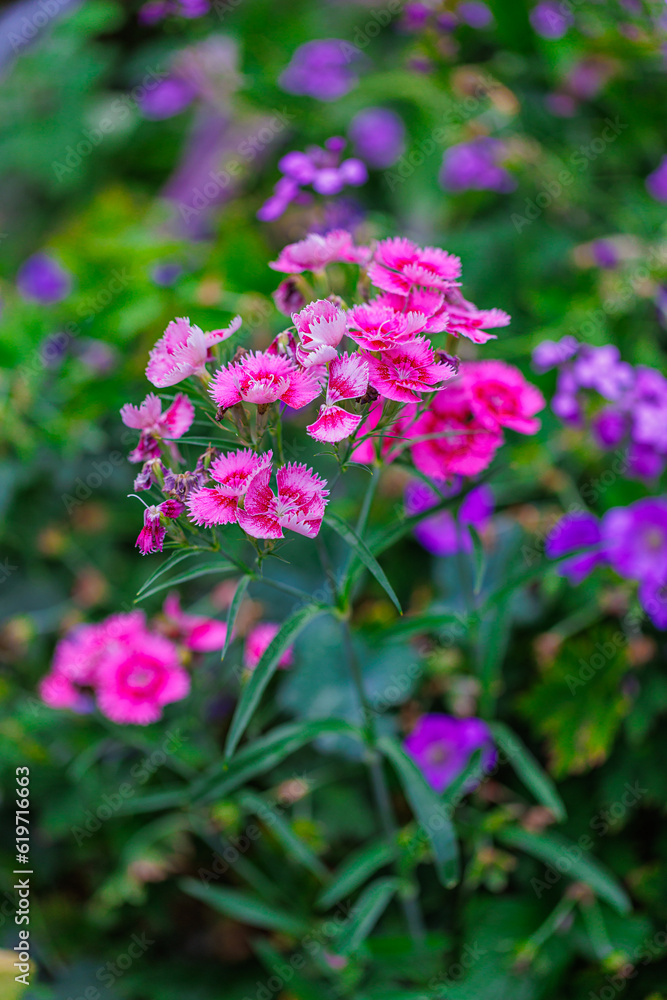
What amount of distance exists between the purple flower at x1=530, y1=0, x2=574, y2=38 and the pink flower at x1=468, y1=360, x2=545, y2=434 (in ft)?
4.40

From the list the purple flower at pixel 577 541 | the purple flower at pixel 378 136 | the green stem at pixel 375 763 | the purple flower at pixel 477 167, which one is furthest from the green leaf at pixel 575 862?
the purple flower at pixel 378 136

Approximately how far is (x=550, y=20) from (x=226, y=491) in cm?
181

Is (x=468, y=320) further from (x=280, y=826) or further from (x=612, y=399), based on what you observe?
(x=280, y=826)

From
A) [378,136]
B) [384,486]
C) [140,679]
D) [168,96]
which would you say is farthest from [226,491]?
[168,96]

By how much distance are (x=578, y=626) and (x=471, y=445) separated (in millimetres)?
617

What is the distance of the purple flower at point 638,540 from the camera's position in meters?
1.21

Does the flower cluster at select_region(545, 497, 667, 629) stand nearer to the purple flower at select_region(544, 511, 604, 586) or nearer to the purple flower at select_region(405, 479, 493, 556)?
the purple flower at select_region(544, 511, 604, 586)

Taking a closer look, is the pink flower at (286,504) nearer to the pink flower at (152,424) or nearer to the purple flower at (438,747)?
the pink flower at (152,424)

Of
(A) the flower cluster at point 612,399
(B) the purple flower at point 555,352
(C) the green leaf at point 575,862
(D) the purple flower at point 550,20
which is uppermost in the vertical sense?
(D) the purple flower at point 550,20

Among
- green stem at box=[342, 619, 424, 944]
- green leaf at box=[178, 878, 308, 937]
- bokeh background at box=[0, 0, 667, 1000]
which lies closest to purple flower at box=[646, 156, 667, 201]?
bokeh background at box=[0, 0, 667, 1000]

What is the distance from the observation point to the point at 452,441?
93cm

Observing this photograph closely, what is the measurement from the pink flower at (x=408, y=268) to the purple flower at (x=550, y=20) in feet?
4.55

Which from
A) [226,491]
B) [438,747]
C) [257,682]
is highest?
[226,491]

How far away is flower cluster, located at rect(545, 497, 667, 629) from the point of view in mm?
1208
